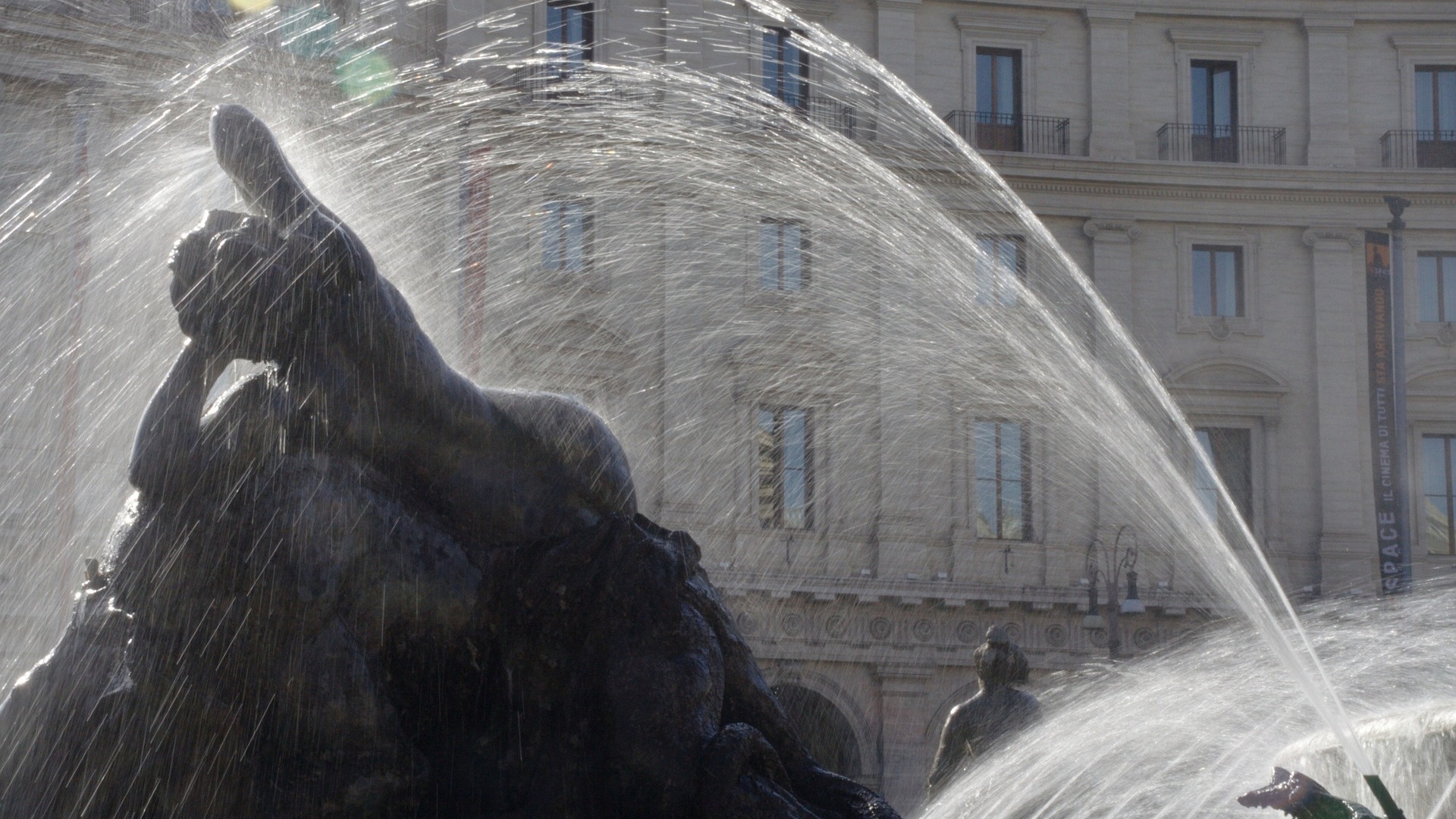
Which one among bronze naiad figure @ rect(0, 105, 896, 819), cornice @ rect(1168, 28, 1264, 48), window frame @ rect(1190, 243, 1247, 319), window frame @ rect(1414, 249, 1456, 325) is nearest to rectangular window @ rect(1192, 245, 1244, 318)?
window frame @ rect(1190, 243, 1247, 319)

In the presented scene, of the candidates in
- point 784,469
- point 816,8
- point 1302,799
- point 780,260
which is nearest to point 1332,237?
point 816,8

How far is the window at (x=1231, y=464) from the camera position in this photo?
95.6ft

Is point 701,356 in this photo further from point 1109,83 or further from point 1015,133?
point 1109,83

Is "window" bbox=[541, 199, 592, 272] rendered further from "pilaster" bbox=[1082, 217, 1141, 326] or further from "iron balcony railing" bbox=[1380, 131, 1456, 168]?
"iron balcony railing" bbox=[1380, 131, 1456, 168]

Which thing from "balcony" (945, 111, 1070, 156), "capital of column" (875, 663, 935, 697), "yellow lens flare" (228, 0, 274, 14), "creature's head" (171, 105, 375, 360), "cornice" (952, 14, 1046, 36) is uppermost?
"cornice" (952, 14, 1046, 36)

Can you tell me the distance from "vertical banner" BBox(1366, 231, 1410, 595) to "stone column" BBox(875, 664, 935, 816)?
6.87m

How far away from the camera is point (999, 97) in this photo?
1203 inches

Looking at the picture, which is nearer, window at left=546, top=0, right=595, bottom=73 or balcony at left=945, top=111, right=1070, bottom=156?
window at left=546, top=0, right=595, bottom=73

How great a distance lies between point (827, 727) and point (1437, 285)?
1324cm

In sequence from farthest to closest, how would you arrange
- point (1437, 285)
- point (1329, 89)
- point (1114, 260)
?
point (1329, 89) < point (1437, 285) < point (1114, 260)

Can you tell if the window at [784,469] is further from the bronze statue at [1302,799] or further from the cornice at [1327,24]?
the bronze statue at [1302,799]

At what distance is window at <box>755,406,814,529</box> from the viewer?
81.3 feet

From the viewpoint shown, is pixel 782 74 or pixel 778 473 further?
pixel 782 74

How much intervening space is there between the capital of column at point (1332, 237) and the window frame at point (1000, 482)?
704cm
